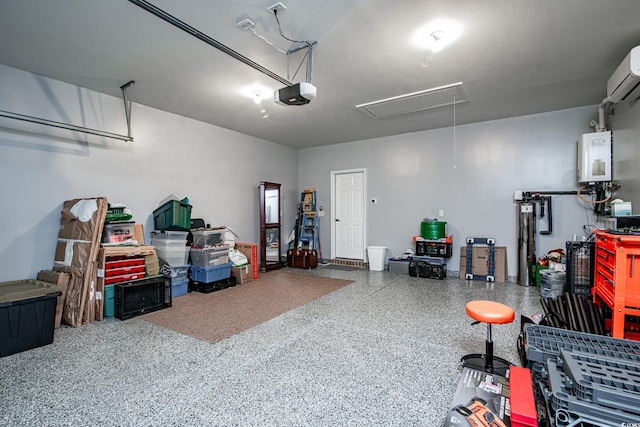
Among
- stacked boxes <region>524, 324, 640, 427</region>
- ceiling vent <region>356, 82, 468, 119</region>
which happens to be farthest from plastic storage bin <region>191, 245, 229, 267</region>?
stacked boxes <region>524, 324, 640, 427</region>

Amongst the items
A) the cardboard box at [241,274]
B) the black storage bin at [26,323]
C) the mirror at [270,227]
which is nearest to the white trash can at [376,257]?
the mirror at [270,227]

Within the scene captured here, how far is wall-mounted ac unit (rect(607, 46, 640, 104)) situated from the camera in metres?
2.78

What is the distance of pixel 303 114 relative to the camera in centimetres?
506

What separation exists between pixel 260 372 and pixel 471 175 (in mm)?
5097

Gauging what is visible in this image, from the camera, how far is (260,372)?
2350mm

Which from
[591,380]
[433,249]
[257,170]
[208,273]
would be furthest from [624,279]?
[257,170]

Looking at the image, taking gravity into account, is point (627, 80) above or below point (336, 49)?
below

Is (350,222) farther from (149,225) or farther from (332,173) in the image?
(149,225)

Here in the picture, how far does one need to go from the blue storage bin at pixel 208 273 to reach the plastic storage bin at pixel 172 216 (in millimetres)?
684

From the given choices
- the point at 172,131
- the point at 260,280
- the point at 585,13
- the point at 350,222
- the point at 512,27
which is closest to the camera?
the point at 585,13

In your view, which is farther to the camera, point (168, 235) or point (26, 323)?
point (168, 235)

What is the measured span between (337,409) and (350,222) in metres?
5.36

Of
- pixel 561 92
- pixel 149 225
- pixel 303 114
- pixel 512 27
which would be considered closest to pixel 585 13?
pixel 512 27

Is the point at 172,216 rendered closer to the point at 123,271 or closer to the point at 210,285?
the point at 123,271
